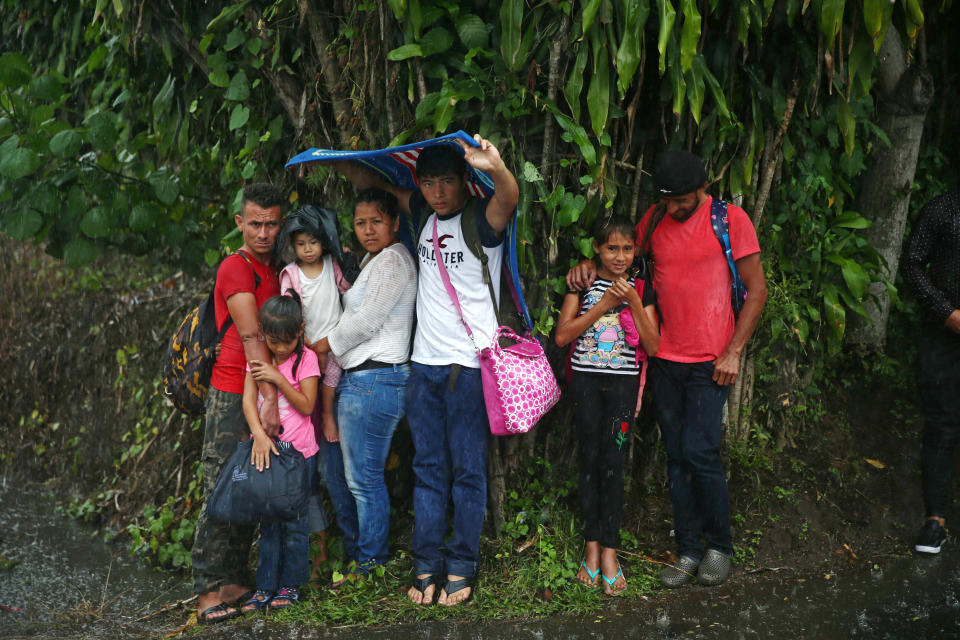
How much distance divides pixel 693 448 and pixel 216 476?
2.29 metres

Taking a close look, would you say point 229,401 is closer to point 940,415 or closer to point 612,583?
point 612,583

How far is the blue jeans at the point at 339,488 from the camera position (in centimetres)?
401

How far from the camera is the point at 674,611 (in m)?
3.71

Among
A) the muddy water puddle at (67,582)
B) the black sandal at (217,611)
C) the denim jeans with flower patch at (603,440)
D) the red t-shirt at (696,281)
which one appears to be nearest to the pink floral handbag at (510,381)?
the denim jeans with flower patch at (603,440)

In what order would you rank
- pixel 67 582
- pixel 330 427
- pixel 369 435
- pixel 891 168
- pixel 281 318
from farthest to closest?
pixel 891 168, pixel 67 582, pixel 330 427, pixel 369 435, pixel 281 318

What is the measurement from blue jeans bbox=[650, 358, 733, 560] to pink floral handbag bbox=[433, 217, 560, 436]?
1.98 ft

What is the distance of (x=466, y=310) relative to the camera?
3740mm

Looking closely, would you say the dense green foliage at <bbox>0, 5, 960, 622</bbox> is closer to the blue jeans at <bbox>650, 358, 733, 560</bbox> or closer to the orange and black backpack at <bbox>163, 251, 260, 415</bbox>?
the blue jeans at <bbox>650, 358, 733, 560</bbox>

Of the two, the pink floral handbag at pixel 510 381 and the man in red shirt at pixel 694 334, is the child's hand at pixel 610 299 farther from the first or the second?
the pink floral handbag at pixel 510 381

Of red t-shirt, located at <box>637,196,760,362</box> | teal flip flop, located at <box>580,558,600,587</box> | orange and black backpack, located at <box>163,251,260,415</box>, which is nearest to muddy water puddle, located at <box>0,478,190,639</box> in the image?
orange and black backpack, located at <box>163,251,260,415</box>

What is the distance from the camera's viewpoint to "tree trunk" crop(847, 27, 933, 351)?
189 inches

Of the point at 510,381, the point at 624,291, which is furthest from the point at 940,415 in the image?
the point at 510,381

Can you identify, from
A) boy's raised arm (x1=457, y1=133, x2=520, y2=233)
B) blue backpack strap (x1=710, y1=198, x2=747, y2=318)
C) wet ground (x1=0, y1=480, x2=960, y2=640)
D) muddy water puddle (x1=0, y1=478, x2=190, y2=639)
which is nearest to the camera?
boy's raised arm (x1=457, y1=133, x2=520, y2=233)

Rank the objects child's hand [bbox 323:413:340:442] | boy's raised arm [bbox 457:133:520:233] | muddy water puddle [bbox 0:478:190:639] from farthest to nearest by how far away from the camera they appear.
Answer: muddy water puddle [bbox 0:478:190:639], child's hand [bbox 323:413:340:442], boy's raised arm [bbox 457:133:520:233]
